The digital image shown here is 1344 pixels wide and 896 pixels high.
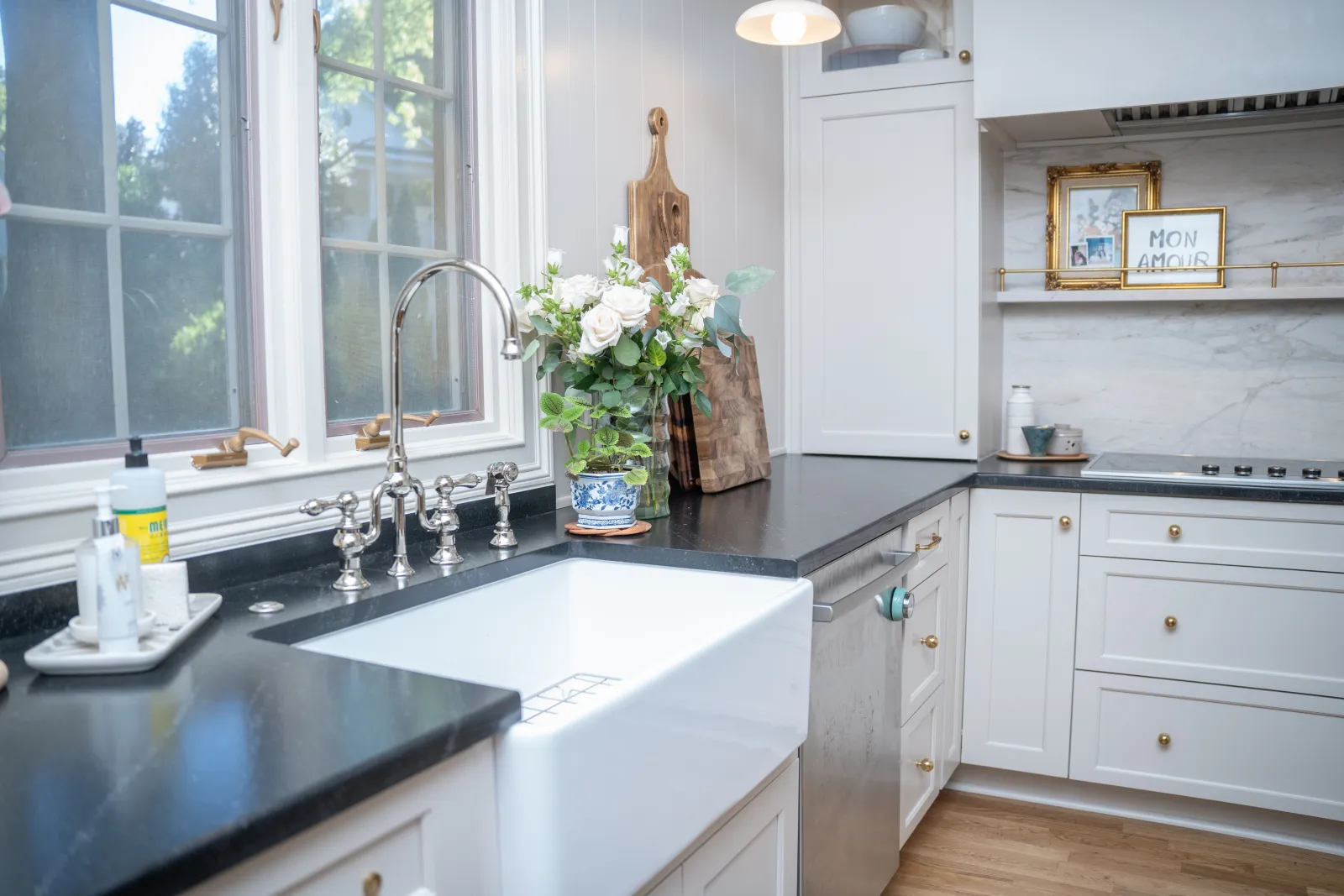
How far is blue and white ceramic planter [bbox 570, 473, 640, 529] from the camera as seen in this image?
180 centimetres

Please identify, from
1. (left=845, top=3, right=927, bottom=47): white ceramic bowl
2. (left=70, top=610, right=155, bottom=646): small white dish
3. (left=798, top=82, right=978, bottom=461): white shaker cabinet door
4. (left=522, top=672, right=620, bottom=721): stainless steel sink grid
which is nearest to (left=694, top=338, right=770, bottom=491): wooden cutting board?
(left=798, top=82, right=978, bottom=461): white shaker cabinet door

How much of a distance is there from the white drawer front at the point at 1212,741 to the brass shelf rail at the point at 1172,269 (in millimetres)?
1142

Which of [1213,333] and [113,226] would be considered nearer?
[113,226]

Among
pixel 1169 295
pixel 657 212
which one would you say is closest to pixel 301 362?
pixel 657 212

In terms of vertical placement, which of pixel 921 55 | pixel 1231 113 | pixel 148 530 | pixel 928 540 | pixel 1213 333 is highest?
pixel 921 55

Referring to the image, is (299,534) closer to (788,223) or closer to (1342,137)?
(788,223)

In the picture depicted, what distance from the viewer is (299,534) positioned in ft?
4.94

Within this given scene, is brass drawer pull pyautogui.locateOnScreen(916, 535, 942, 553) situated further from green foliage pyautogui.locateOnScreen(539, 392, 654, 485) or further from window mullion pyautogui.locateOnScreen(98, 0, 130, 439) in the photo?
window mullion pyautogui.locateOnScreen(98, 0, 130, 439)

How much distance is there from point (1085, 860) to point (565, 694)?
157 cm

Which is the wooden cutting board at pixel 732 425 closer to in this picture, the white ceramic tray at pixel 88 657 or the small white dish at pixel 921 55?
the small white dish at pixel 921 55

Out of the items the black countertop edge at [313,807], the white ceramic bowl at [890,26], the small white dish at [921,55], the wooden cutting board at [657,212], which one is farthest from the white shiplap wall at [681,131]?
the black countertop edge at [313,807]

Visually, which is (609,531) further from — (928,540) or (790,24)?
(790,24)

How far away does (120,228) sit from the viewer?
1337 mm

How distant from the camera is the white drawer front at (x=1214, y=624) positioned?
2465mm
